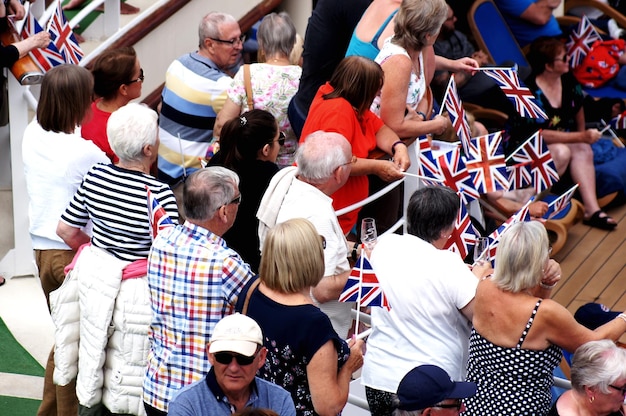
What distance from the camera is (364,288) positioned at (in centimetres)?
402

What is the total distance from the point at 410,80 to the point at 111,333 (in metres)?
1.84

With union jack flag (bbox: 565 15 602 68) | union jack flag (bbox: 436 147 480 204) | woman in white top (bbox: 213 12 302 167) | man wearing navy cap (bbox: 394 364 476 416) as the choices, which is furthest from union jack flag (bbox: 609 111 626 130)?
man wearing navy cap (bbox: 394 364 476 416)

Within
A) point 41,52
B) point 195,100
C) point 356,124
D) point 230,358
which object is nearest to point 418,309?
point 230,358

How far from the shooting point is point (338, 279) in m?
4.18

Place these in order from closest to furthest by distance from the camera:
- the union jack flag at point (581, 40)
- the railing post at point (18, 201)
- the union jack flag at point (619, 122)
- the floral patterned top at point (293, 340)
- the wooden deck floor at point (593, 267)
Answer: the floral patterned top at point (293, 340) < the railing post at point (18, 201) < the wooden deck floor at point (593, 267) < the union jack flag at point (619, 122) < the union jack flag at point (581, 40)

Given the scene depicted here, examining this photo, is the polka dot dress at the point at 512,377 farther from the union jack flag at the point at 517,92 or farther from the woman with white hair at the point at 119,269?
the union jack flag at the point at 517,92

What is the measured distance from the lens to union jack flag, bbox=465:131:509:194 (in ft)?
16.4

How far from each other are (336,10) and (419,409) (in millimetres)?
2654

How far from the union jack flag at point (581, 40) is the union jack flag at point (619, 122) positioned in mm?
716

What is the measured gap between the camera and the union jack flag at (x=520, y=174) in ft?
17.4

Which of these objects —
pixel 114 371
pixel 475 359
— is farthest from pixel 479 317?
pixel 114 371

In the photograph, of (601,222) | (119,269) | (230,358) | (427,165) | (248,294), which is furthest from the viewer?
(601,222)

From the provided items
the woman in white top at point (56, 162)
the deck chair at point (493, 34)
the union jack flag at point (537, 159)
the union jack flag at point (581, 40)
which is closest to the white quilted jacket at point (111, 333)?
the woman in white top at point (56, 162)

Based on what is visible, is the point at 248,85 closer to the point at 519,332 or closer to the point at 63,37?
the point at 63,37
